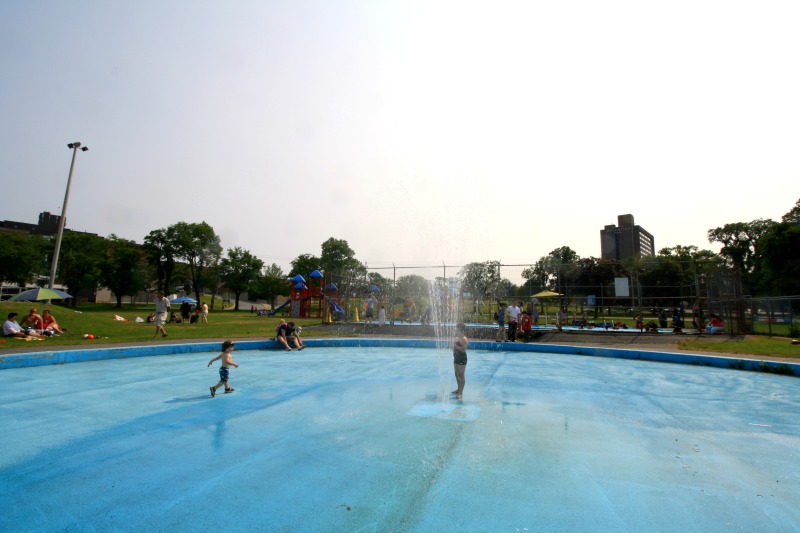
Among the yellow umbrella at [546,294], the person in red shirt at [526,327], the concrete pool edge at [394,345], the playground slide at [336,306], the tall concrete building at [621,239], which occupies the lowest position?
the concrete pool edge at [394,345]

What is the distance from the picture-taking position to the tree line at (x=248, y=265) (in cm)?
2794

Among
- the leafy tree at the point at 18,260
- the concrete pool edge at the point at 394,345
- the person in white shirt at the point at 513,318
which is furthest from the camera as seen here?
the leafy tree at the point at 18,260

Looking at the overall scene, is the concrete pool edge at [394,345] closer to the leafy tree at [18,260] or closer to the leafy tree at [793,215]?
the leafy tree at [793,215]

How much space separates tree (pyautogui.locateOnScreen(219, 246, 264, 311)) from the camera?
2894 inches

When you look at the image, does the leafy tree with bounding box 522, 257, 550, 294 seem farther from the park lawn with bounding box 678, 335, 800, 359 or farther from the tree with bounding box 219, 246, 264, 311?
the tree with bounding box 219, 246, 264, 311

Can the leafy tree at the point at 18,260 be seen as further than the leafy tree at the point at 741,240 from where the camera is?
No

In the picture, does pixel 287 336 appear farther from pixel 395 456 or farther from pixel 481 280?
pixel 395 456

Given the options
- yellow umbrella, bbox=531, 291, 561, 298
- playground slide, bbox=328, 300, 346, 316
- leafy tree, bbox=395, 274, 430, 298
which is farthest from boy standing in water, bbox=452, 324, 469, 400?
playground slide, bbox=328, 300, 346, 316

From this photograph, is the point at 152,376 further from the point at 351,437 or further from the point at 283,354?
the point at 351,437

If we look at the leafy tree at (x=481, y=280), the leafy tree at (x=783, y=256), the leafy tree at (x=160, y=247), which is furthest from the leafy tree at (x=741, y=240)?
the leafy tree at (x=160, y=247)

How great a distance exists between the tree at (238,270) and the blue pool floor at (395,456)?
6590 centimetres

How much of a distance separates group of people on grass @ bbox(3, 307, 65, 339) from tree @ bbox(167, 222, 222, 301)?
50.4m

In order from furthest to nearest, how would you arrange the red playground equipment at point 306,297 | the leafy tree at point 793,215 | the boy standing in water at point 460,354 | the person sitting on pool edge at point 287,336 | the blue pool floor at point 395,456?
the leafy tree at point 793,215 → the red playground equipment at point 306,297 → the person sitting on pool edge at point 287,336 → the boy standing in water at point 460,354 → the blue pool floor at point 395,456

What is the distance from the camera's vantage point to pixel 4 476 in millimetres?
4828
